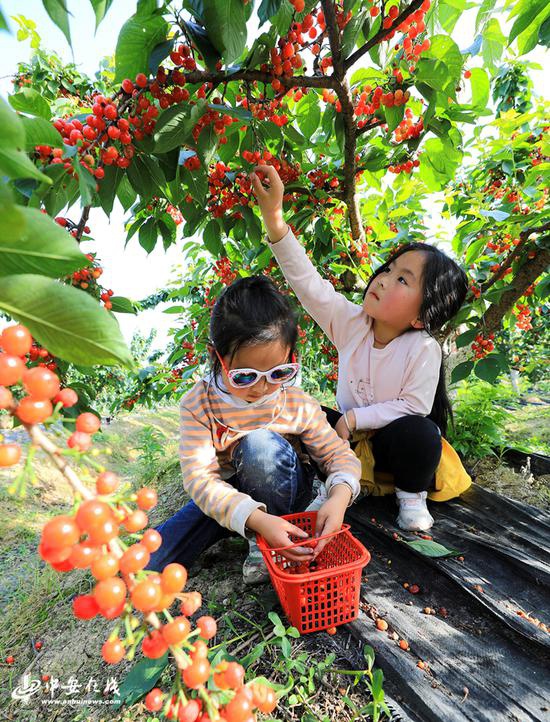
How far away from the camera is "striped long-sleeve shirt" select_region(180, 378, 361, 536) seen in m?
→ 1.33

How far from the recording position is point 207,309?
2.72 metres

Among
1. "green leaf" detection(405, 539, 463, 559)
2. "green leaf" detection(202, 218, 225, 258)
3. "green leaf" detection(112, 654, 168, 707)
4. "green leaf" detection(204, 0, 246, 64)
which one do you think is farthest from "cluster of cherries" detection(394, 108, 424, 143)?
"green leaf" detection(112, 654, 168, 707)

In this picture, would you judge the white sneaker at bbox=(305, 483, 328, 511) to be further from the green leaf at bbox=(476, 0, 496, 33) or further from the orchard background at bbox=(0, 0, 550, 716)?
the green leaf at bbox=(476, 0, 496, 33)

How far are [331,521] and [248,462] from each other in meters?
0.31

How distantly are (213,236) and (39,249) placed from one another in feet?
4.77


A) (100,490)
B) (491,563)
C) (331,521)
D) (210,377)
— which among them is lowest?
(491,563)

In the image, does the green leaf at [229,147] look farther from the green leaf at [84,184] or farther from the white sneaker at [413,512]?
the white sneaker at [413,512]

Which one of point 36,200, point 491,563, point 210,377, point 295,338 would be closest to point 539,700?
point 491,563

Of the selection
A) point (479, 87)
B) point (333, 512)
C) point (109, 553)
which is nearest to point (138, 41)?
point (109, 553)

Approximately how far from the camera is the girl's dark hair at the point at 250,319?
129 centimetres

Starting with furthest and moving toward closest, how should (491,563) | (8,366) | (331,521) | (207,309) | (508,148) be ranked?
(207,309) → (508,148) → (491,563) → (331,521) → (8,366)

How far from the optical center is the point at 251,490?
1439 millimetres

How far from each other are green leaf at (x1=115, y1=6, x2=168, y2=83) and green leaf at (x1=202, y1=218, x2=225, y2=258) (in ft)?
2.30

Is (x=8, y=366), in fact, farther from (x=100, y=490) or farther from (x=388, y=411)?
(x=388, y=411)
